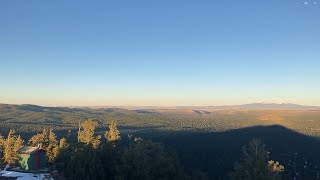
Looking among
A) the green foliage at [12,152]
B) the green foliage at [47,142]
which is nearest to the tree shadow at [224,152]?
the green foliage at [47,142]

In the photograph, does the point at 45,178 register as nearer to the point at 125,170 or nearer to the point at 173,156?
the point at 125,170

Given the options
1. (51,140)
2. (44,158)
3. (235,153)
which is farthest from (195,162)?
(44,158)

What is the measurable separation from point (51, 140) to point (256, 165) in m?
35.3

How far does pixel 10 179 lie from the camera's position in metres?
45.5

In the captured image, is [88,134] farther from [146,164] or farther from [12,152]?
[146,164]

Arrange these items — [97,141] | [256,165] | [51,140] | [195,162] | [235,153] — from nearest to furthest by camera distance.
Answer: [256,165]
[97,141]
[51,140]
[195,162]
[235,153]

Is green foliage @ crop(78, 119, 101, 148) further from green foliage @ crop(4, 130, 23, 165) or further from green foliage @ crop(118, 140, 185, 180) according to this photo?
green foliage @ crop(118, 140, 185, 180)

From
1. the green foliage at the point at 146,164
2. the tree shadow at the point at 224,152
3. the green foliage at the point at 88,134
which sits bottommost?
the tree shadow at the point at 224,152

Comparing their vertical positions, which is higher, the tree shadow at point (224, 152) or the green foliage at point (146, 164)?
the green foliage at point (146, 164)

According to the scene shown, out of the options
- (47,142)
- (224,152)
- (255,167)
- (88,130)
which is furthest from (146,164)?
(224,152)

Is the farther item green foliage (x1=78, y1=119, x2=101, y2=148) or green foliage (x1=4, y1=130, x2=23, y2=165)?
green foliage (x1=78, y1=119, x2=101, y2=148)

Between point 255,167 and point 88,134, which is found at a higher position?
point 88,134

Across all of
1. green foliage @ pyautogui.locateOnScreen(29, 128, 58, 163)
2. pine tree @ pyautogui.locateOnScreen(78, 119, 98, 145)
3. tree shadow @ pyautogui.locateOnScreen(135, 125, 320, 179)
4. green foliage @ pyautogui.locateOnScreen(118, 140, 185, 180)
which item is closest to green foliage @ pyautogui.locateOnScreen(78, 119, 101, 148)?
pine tree @ pyautogui.locateOnScreen(78, 119, 98, 145)

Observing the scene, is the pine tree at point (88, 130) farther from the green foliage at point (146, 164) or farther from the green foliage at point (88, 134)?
the green foliage at point (146, 164)
